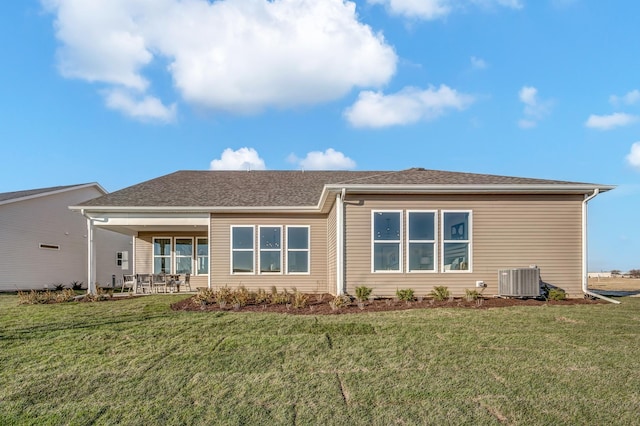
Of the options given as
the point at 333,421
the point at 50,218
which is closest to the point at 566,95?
the point at 333,421

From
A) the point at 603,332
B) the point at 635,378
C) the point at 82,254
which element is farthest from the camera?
the point at 82,254

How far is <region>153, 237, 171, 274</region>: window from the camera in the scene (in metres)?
17.7

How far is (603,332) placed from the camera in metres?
7.16

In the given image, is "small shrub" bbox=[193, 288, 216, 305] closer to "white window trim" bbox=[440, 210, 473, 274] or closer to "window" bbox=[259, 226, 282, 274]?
"window" bbox=[259, 226, 282, 274]

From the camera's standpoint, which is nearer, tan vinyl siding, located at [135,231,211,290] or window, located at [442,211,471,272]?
window, located at [442,211,471,272]

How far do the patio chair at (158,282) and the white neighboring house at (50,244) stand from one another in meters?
3.43

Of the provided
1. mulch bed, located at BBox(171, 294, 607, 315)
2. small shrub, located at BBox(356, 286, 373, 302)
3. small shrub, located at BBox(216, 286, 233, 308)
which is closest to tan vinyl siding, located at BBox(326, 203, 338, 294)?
small shrub, located at BBox(356, 286, 373, 302)

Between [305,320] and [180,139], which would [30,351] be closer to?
[305,320]

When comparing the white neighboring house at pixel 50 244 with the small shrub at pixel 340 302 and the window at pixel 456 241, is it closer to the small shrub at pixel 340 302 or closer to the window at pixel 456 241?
the small shrub at pixel 340 302

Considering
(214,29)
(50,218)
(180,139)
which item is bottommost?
(50,218)

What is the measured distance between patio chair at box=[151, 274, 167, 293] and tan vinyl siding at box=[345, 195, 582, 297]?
7755mm

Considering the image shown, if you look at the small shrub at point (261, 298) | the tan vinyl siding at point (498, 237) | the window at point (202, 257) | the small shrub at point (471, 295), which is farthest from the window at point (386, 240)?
the window at point (202, 257)

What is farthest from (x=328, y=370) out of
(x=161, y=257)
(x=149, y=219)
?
(x=161, y=257)

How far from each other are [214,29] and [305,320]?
914 cm
